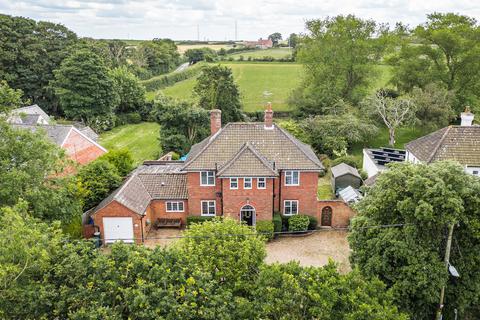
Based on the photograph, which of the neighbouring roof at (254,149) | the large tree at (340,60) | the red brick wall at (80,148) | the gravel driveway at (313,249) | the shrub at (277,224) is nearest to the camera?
the gravel driveway at (313,249)

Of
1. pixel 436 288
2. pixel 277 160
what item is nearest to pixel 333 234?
pixel 277 160

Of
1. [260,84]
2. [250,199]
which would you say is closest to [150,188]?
[250,199]

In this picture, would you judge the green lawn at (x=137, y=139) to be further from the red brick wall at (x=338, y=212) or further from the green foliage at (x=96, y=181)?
the red brick wall at (x=338, y=212)

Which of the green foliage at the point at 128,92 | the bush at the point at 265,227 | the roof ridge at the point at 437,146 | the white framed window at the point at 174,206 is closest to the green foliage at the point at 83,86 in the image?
the green foliage at the point at 128,92

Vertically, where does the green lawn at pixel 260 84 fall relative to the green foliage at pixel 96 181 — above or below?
above

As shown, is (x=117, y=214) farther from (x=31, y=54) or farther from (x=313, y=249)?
(x=31, y=54)

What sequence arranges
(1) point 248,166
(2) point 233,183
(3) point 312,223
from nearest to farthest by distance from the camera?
1. (1) point 248,166
2. (2) point 233,183
3. (3) point 312,223
